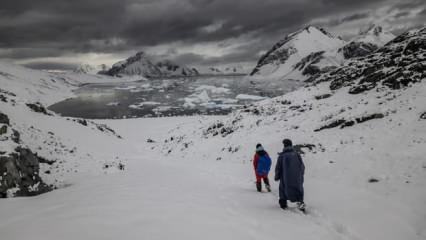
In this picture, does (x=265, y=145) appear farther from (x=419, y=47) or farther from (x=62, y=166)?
(x=419, y=47)

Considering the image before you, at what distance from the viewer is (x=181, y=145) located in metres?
34.0

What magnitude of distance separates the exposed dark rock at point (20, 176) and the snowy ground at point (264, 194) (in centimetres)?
120

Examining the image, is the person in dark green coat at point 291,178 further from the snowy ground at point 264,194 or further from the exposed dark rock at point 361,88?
the exposed dark rock at point 361,88

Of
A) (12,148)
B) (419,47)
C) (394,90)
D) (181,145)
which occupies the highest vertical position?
(419,47)

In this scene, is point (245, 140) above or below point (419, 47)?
below

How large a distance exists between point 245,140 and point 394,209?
16.7 meters

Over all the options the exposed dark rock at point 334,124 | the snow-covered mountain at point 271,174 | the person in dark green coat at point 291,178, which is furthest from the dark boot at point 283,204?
the exposed dark rock at point 334,124

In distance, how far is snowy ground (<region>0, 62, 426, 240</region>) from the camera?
257 inches

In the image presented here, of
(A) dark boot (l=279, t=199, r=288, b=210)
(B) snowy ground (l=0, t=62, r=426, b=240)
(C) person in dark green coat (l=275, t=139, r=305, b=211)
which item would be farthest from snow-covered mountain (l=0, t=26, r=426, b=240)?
(C) person in dark green coat (l=275, t=139, r=305, b=211)

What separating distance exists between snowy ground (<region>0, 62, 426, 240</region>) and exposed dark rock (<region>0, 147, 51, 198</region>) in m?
1.20

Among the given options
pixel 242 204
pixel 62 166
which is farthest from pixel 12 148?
pixel 242 204

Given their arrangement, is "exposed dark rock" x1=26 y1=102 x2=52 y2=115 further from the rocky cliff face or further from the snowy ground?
the rocky cliff face

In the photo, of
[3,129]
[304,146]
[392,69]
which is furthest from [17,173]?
[392,69]

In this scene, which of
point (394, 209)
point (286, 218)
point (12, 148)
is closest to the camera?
point (286, 218)
